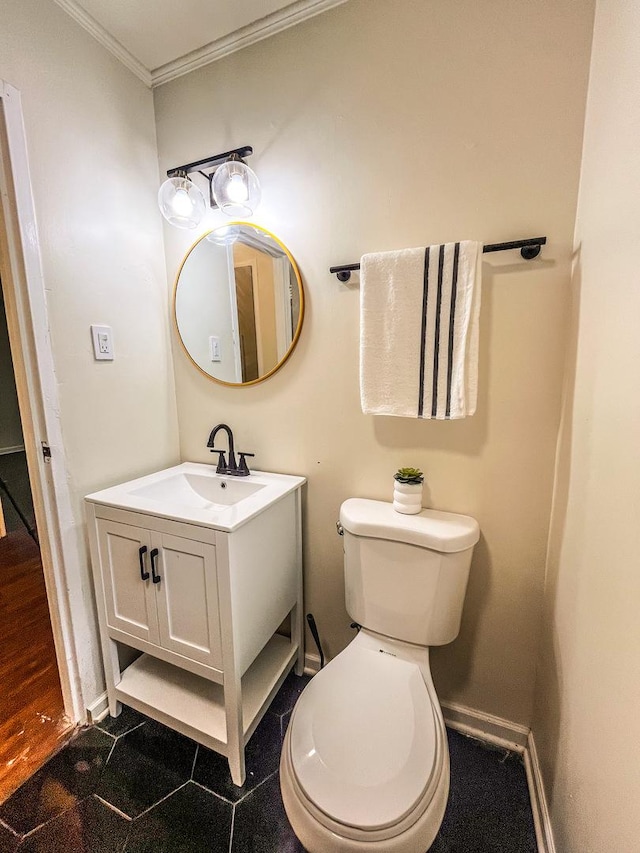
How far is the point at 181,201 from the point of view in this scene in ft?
4.21

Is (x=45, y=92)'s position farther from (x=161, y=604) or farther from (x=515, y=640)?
(x=515, y=640)

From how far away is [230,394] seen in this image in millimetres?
1478

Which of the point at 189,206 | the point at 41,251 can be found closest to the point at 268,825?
the point at 41,251

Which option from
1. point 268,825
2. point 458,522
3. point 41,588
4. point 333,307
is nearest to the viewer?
point 268,825

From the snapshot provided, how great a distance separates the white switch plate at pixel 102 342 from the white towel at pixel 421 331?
93 centimetres

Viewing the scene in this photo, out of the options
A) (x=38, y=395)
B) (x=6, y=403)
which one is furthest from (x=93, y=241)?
Result: (x=6, y=403)

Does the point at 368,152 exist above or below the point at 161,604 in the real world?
above

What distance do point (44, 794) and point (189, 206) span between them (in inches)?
76.9

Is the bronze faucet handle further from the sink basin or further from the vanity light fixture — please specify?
the vanity light fixture

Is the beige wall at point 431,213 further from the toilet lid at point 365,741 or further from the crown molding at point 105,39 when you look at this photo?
the toilet lid at point 365,741

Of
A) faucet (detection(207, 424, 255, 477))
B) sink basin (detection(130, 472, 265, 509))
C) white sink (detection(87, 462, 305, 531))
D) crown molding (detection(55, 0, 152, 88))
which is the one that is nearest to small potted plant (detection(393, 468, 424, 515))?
white sink (detection(87, 462, 305, 531))

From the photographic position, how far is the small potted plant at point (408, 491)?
3.71ft

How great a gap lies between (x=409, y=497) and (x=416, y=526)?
0.32ft

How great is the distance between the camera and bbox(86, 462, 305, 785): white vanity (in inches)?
40.6
